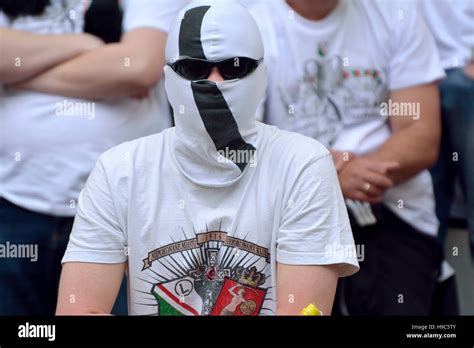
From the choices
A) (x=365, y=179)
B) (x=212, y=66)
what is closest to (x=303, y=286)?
(x=212, y=66)

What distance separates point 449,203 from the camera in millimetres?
2691

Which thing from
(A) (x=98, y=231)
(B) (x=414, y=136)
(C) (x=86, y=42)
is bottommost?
(A) (x=98, y=231)

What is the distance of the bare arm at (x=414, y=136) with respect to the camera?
8.50 feet

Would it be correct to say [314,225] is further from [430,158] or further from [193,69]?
[430,158]

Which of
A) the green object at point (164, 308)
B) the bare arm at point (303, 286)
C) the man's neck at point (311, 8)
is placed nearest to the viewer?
the bare arm at point (303, 286)

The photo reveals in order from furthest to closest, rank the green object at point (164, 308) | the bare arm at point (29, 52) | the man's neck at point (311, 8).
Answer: the man's neck at point (311, 8), the bare arm at point (29, 52), the green object at point (164, 308)

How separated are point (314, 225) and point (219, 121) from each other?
0.29m

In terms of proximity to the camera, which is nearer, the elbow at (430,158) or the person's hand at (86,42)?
the person's hand at (86,42)

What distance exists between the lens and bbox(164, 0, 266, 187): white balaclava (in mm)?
2072

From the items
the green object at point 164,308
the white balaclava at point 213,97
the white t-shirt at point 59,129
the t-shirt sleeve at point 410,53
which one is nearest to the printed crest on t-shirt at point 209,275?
the green object at point 164,308

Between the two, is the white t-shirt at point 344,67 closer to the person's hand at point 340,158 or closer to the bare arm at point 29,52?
the person's hand at point 340,158

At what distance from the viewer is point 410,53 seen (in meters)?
2.60

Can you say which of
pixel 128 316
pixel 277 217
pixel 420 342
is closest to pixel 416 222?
pixel 420 342

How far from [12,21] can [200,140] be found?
67 centimetres
